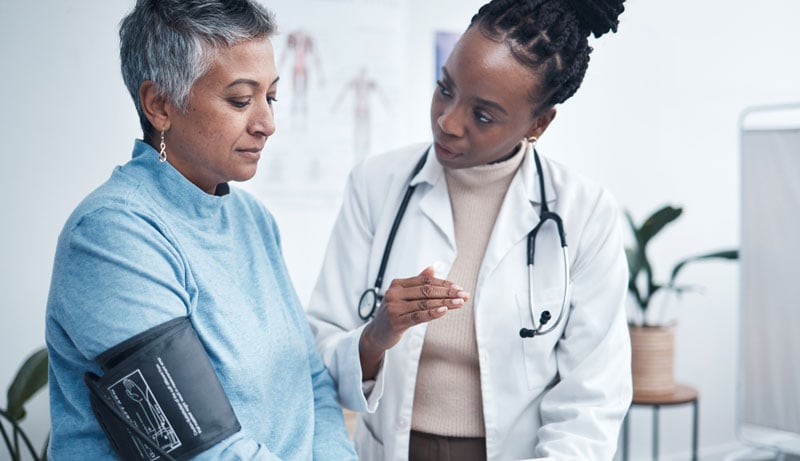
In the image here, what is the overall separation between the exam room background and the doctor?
1.28m

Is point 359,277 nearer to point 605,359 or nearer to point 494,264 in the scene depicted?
point 494,264

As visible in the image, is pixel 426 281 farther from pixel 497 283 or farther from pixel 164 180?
pixel 164 180

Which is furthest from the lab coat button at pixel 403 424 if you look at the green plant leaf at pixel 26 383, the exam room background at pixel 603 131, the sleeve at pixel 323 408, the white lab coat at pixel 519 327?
the exam room background at pixel 603 131

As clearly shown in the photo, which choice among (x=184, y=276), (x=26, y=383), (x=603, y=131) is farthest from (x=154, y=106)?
(x=603, y=131)

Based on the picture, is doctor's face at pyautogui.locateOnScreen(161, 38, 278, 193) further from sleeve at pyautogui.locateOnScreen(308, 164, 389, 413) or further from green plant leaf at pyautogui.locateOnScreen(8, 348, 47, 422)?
green plant leaf at pyautogui.locateOnScreen(8, 348, 47, 422)

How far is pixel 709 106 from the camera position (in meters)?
3.49

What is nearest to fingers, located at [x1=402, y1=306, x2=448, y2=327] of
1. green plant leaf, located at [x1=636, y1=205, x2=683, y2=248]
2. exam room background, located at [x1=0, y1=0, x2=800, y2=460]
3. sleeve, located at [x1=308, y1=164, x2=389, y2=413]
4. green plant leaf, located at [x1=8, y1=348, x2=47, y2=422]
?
sleeve, located at [x1=308, y1=164, x2=389, y2=413]

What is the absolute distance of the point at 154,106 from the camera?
3.44ft

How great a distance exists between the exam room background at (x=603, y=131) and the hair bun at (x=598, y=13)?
154 cm

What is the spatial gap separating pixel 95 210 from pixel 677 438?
3.23 meters

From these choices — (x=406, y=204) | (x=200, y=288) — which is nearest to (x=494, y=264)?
(x=406, y=204)

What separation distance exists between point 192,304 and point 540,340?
61 centimetres

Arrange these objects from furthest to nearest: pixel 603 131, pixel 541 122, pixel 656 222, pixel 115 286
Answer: pixel 603 131 → pixel 656 222 → pixel 541 122 → pixel 115 286

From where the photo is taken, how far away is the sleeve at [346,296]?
1.30 metres
